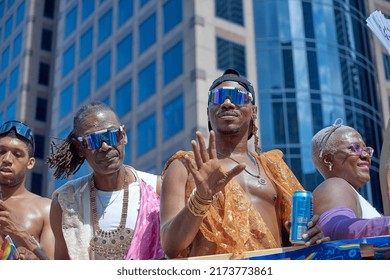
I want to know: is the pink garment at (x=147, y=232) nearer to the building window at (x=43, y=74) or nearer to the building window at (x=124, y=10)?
the building window at (x=124, y=10)

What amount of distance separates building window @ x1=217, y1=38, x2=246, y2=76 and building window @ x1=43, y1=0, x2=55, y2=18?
1978 centimetres

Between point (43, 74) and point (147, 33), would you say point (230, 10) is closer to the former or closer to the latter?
point (147, 33)

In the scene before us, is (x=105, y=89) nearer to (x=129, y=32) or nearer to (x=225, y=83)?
(x=129, y=32)

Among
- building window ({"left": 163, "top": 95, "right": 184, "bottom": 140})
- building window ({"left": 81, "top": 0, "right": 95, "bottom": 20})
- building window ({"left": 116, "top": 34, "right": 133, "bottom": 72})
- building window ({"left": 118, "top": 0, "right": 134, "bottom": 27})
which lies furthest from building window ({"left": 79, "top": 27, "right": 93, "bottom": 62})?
building window ({"left": 163, "top": 95, "right": 184, "bottom": 140})

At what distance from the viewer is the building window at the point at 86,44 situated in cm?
3014

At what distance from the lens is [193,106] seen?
72.1 ft

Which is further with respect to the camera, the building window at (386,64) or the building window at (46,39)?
the building window at (46,39)

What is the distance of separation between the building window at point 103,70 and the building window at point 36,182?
8590mm

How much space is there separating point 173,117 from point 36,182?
14217 mm

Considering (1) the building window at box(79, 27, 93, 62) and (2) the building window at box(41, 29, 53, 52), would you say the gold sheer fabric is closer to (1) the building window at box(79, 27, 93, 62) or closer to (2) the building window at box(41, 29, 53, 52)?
(1) the building window at box(79, 27, 93, 62)

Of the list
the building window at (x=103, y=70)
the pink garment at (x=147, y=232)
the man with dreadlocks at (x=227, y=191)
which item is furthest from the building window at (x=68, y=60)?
the man with dreadlocks at (x=227, y=191)

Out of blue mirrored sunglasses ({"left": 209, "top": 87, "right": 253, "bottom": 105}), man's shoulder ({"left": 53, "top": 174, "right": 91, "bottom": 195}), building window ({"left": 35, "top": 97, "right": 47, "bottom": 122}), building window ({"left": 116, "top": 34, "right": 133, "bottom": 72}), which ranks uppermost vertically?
building window ({"left": 35, "top": 97, "right": 47, "bottom": 122})

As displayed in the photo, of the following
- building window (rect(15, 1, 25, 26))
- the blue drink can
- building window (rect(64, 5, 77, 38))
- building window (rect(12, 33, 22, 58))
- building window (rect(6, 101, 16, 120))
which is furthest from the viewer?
building window (rect(15, 1, 25, 26))

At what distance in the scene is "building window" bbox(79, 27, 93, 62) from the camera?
98.9 ft
